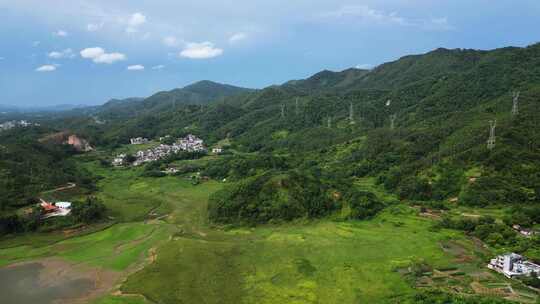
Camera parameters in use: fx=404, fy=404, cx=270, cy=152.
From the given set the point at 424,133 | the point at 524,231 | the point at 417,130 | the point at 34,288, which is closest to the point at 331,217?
the point at 524,231

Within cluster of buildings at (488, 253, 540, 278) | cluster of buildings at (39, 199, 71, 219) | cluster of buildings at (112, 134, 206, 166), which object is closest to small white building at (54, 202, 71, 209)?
cluster of buildings at (39, 199, 71, 219)

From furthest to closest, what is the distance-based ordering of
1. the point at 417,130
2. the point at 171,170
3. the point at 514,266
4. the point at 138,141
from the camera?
the point at 138,141 → the point at 171,170 → the point at 417,130 → the point at 514,266

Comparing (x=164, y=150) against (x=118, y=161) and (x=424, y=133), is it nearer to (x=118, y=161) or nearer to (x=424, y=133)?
(x=118, y=161)

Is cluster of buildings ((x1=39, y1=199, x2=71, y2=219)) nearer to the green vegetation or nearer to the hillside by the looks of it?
the green vegetation

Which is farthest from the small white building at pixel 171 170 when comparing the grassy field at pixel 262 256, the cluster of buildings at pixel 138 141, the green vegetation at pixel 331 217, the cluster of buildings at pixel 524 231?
the cluster of buildings at pixel 524 231

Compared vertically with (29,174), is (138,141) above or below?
above

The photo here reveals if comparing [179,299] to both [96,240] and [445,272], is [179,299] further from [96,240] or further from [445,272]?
[445,272]
